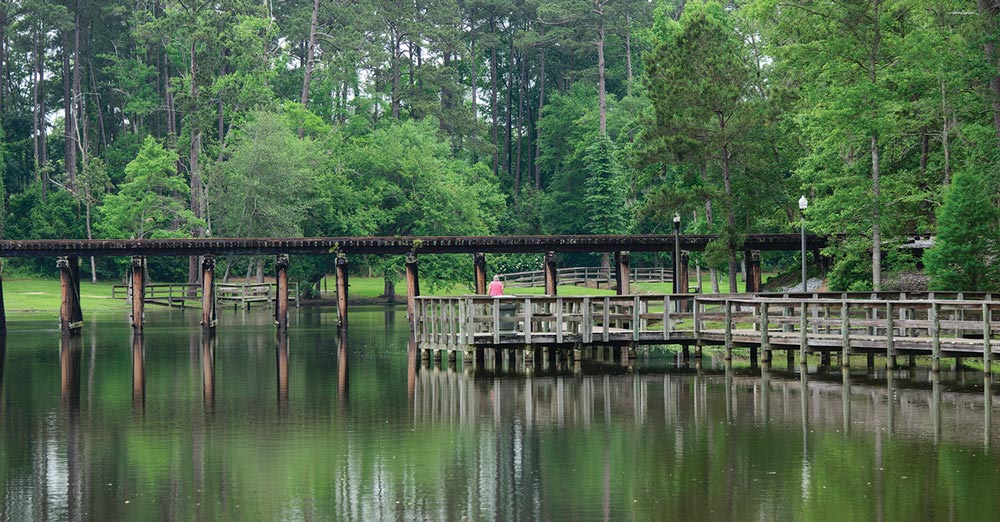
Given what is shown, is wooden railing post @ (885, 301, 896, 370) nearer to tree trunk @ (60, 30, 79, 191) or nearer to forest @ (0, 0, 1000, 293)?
forest @ (0, 0, 1000, 293)

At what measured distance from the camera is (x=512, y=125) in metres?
112

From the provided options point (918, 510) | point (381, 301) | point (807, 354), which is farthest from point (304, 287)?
point (918, 510)

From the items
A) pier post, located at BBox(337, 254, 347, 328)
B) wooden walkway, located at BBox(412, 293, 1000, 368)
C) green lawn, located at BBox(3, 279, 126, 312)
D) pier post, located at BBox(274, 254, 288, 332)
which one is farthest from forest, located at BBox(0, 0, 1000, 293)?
pier post, located at BBox(274, 254, 288, 332)

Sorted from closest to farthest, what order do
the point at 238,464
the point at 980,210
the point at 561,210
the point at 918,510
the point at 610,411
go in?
1. the point at 918,510
2. the point at 238,464
3. the point at 610,411
4. the point at 980,210
5. the point at 561,210

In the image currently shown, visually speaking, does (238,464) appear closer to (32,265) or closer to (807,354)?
(807,354)

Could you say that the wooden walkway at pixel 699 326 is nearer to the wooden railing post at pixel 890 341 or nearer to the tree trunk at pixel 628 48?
the wooden railing post at pixel 890 341

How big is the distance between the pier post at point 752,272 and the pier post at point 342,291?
16.0m

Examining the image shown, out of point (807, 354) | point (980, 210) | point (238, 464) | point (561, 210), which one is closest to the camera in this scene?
point (238, 464)

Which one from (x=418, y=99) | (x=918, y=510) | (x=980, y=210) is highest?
(x=418, y=99)

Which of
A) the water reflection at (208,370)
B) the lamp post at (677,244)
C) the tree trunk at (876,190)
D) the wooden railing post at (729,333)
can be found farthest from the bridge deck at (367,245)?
the wooden railing post at (729,333)

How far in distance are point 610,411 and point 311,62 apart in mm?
68511

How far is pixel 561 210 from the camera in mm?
92750

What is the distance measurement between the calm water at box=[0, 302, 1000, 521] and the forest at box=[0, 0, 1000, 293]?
13.6m

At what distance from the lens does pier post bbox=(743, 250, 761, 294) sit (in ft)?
171
